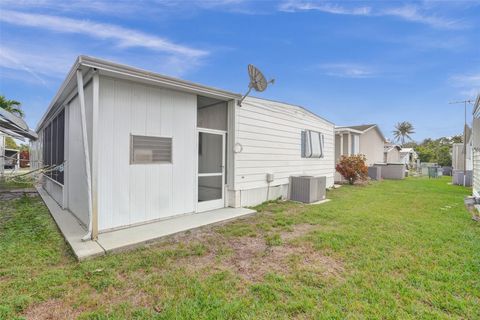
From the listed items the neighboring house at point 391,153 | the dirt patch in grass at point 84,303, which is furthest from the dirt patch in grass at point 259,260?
the neighboring house at point 391,153

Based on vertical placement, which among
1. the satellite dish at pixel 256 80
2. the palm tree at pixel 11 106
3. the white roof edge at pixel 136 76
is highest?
the palm tree at pixel 11 106

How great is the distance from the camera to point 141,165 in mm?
4699

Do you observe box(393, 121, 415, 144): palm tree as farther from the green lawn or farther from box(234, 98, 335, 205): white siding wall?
the green lawn

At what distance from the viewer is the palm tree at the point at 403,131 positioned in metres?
53.7

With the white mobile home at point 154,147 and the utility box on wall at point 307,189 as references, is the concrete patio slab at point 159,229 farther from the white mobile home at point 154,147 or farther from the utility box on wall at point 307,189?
the utility box on wall at point 307,189

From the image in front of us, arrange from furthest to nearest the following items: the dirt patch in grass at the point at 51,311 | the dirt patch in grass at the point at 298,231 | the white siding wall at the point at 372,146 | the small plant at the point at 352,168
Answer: the white siding wall at the point at 372,146
the small plant at the point at 352,168
the dirt patch in grass at the point at 298,231
the dirt patch in grass at the point at 51,311

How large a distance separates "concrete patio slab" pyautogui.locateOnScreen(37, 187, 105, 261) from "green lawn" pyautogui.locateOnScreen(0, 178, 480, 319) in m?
0.13

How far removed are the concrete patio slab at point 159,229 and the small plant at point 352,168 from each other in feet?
27.3

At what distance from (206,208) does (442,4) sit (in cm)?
844

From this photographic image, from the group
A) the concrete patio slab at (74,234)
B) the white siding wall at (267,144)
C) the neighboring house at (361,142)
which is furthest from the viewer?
the neighboring house at (361,142)

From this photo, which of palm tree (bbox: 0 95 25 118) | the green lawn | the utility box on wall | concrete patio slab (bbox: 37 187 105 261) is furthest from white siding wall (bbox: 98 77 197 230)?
palm tree (bbox: 0 95 25 118)

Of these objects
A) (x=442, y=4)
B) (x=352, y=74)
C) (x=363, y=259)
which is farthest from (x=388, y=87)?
(x=363, y=259)

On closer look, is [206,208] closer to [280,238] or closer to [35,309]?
[280,238]

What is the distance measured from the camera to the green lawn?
2273 millimetres
